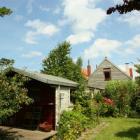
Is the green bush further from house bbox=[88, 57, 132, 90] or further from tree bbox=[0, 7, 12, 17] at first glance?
house bbox=[88, 57, 132, 90]

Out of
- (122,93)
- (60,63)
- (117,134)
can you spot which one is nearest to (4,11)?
(117,134)

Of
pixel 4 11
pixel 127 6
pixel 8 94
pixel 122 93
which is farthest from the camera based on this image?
pixel 122 93

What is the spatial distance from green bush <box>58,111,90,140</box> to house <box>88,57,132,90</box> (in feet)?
79.0

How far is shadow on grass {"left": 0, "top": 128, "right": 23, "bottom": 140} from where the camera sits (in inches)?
665

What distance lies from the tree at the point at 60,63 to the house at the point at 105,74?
3.72 meters

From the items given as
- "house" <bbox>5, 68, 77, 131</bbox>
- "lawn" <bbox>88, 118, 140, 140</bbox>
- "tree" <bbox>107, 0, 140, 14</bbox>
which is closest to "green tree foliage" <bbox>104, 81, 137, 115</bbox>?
"lawn" <bbox>88, 118, 140, 140</bbox>

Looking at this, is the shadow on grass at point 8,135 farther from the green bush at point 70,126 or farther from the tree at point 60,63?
the tree at point 60,63

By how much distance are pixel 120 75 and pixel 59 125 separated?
25.6 meters

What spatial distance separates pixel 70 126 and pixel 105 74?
27.0m

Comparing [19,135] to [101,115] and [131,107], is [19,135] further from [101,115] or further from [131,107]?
[131,107]

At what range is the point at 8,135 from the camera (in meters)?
17.7

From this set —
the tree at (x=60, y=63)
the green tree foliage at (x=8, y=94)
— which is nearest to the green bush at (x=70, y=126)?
the green tree foliage at (x=8, y=94)

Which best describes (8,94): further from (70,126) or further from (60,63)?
(60,63)

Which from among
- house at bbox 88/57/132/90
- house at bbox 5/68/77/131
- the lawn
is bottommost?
the lawn
